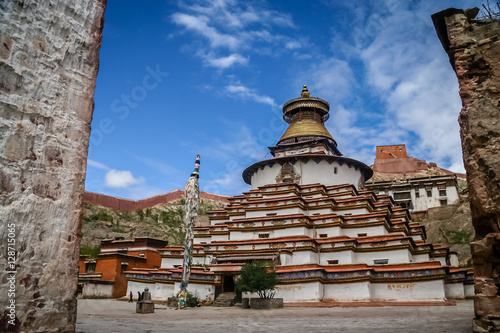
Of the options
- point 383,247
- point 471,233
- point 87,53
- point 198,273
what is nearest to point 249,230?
point 198,273

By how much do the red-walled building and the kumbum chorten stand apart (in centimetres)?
308

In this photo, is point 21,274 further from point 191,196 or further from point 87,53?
point 191,196

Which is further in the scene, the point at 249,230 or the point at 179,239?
the point at 179,239

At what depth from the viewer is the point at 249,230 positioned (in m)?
23.2

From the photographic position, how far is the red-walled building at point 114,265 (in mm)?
24234

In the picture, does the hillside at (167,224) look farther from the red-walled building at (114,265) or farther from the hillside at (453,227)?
the red-walled building at (114,265)

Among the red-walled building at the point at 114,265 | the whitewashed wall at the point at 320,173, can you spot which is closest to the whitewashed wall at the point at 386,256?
the whitewashed wall at the point at 320,173

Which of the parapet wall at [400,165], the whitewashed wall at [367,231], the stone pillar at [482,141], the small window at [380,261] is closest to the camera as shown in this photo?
the stone pillar at [482,141]

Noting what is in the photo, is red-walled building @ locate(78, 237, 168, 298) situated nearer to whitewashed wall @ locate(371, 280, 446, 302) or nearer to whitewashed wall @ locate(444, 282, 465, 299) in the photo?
whitewashed wall @ locate(371, 280, 446, 302)

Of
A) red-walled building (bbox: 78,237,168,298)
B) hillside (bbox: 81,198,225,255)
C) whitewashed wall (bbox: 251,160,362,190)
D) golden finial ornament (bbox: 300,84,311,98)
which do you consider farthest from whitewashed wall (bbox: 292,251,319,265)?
hillside (bbox: 81,198,225,255)

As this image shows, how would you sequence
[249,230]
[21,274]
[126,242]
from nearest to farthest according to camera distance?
[21,274] < [249,230] < [126,242]

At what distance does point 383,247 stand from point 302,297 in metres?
5.33

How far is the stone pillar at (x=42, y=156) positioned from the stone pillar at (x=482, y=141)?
611 cm

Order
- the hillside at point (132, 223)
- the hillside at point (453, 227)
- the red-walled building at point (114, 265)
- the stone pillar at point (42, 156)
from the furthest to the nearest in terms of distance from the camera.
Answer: the hillside at point (132, 223) < the hillside at point (453, 227) < the red-walled building at point (114, 265) < the stone pillar at point (42, 156)
